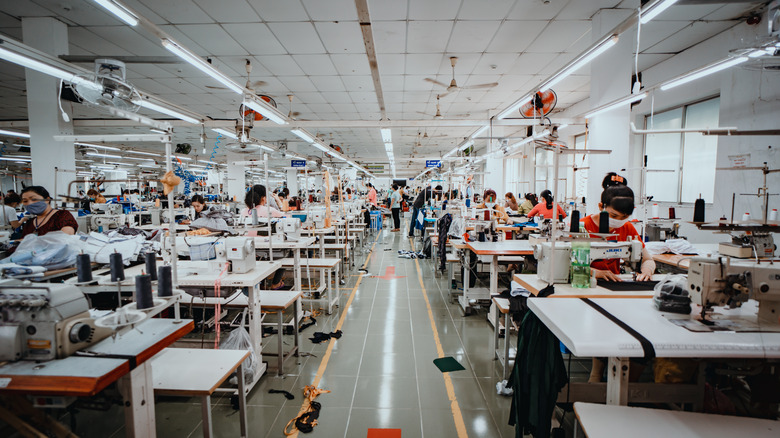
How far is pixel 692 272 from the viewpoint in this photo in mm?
1764

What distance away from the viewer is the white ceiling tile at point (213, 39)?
492cm

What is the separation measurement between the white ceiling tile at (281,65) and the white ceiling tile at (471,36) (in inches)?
116

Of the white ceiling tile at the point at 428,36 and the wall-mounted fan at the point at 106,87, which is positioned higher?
the white ceiling tile at the point at 428,36

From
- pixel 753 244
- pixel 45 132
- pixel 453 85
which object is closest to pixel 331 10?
pixel 453 85

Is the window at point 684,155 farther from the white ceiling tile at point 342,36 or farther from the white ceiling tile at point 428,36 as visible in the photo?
the white ceiling tile at point 342,36

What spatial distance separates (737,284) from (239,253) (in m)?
3.35

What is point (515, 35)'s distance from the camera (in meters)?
5.20

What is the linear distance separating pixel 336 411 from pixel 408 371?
0.84 metres

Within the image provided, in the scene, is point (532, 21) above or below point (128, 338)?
above

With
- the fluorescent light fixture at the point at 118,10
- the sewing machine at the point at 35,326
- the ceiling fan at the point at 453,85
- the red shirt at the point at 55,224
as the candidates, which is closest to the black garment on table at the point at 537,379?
the sewing machine at the point at 35,326

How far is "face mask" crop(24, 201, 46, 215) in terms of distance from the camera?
12.8ft

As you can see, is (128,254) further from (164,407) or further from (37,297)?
(37,297)

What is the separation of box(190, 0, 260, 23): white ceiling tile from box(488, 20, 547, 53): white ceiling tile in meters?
3.61

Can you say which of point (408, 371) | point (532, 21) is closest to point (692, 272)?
point (408, 371)
